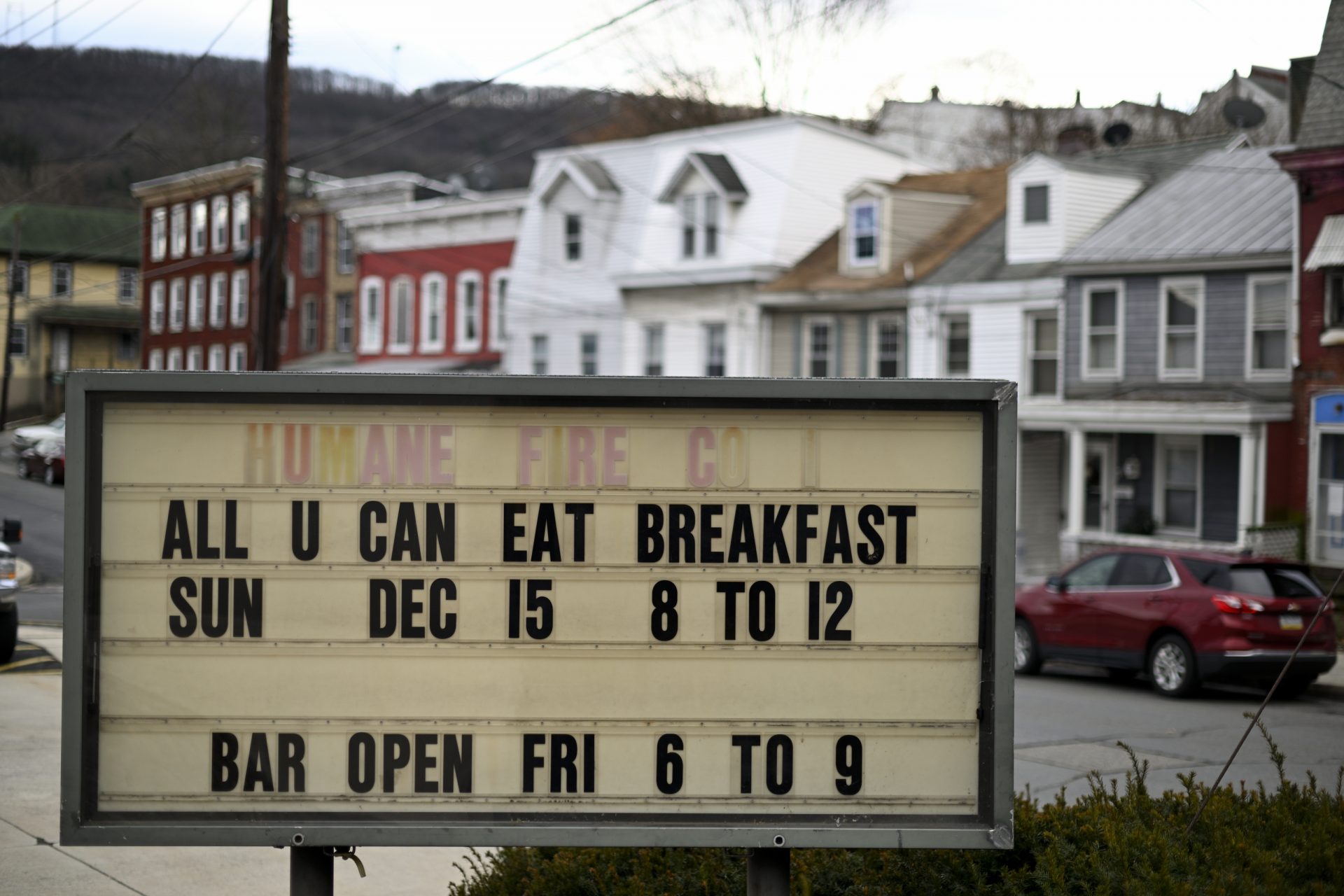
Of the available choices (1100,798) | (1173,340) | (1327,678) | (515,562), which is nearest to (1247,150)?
(1173,340)

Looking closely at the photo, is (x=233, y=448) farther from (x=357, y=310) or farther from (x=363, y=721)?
(x=357, y=310)

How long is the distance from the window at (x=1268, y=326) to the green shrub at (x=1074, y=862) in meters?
22.0

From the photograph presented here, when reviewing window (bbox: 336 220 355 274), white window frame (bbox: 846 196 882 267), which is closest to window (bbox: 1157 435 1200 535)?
white window frame (bbox: 846 196 882 267)

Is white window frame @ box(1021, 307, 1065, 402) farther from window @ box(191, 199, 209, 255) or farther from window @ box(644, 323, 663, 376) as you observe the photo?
window @ box(191, 199, 209, 255)

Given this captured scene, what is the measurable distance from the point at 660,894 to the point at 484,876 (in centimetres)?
111

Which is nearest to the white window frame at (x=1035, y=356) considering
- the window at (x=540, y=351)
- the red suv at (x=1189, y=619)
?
the red suv at (x=1189, y=619)

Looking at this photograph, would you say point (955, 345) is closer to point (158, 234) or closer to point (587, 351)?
point (587, 351)

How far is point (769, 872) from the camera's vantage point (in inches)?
187

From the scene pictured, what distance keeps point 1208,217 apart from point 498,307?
21813 mm

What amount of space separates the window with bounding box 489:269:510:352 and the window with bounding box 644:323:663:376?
5.93 meters

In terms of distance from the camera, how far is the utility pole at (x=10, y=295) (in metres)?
43.3

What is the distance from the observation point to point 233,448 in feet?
15.2

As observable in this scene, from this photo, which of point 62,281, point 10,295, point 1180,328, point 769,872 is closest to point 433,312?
point 10,295

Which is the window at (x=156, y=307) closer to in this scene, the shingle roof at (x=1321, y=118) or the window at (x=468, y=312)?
the window at (x=468, y=312)
